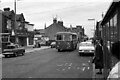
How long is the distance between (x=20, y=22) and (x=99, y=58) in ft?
190

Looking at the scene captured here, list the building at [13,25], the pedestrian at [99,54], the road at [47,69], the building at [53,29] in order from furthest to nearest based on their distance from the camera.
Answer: the building at [53,29] → the building at [13,25] → the road at [47,69] → the pedestrian at [99,54]

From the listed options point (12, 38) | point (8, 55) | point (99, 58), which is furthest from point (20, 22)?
point (99, 58)

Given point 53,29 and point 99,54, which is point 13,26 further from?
point 99,54

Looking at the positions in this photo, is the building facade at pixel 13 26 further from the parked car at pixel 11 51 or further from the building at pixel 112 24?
the building at pixel 112 24

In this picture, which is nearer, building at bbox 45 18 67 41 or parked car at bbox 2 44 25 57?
parked car at bbox 2 44 25 57

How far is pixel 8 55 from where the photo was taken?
3059 centimetres

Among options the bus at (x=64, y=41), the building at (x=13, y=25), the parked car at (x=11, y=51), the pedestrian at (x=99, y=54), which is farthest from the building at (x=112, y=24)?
the building at (x=13, y=25)

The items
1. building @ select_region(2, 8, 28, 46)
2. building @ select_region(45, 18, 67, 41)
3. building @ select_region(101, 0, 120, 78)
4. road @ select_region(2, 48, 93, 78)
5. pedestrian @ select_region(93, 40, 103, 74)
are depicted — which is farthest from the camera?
building @ select_region(45, 18, 67, 41)

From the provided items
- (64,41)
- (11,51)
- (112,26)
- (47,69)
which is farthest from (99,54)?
(64,41)

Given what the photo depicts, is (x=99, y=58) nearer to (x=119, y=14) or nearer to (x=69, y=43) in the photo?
(x=119, y=14)

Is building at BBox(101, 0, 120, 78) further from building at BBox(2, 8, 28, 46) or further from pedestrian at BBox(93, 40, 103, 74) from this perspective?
building at BBox(2, 8, 28, 46)

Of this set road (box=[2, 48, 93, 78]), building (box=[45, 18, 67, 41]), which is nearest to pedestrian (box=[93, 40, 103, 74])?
road (box=[2, 48, 93, 78])

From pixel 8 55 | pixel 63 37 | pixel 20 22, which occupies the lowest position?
pixel 8 55

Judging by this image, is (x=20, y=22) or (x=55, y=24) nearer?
(x=20, y=22)
